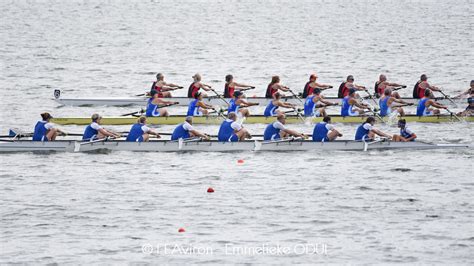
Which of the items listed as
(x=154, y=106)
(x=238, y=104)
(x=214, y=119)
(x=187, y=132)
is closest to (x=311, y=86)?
(x=238, y=104)

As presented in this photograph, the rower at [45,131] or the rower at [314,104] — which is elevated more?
the rower at [314,104]

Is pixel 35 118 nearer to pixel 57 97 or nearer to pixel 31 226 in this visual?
pixel 57 97

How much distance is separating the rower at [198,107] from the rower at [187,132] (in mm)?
4700

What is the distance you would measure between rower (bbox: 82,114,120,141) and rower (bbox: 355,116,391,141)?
23.2ft

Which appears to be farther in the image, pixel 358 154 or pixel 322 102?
pixel 322 102

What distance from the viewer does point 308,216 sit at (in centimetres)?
3000

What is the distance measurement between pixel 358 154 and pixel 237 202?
6039 millimetres

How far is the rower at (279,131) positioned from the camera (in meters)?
35.7

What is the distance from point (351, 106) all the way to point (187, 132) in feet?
24.4

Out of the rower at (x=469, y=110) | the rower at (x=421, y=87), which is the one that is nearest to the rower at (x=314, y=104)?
the rower at (x=421, y=87)

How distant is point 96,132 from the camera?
117ft

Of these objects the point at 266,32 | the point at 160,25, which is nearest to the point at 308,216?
the point at 266,32

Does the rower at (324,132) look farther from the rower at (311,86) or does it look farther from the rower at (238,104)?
the rower at (311,86)

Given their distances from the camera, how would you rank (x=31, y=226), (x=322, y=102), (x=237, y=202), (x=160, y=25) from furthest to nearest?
(x=160, y=25) < (x=322, y=102) < (x=237, y=202) < (x=31, y=226)
